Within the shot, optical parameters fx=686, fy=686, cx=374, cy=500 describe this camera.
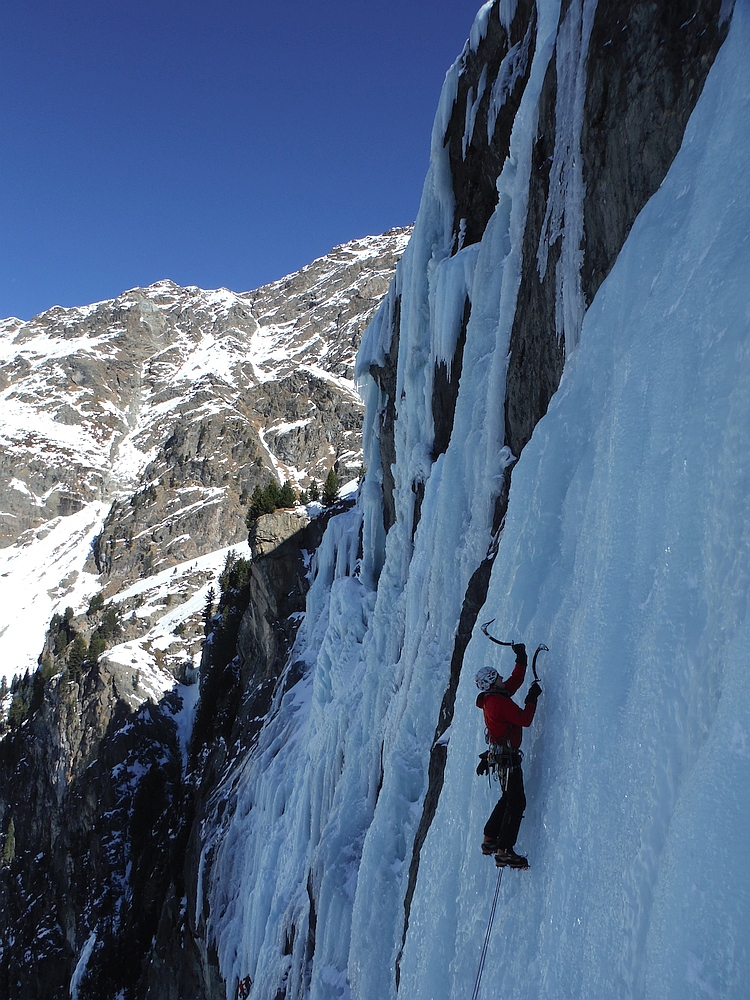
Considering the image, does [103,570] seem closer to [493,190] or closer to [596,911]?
[493,190]

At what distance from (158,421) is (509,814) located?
4314 inches

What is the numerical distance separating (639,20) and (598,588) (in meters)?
4.14

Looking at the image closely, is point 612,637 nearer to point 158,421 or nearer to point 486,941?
point 486,941

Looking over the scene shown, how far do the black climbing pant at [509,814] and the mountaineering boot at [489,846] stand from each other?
0.02 m

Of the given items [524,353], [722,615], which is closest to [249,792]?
[524,353]

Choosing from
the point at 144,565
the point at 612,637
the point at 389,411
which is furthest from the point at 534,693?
the point at 144,565

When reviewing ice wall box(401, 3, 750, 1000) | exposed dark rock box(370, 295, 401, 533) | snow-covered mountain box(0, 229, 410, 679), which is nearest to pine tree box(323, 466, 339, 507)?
exposed dark rock box(370, 295, 401, 533)

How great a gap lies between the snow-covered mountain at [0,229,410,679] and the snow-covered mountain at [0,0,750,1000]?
57.4m

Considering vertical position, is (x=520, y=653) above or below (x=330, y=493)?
below

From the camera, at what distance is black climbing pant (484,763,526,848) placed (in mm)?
3637

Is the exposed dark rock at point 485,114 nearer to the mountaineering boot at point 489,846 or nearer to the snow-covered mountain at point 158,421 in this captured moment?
the mountaineering boot at point 489,846

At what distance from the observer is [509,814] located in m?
3.66

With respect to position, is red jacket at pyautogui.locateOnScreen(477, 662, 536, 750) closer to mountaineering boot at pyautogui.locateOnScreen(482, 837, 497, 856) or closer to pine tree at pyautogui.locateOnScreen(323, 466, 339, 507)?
mountaineering boot at pyautogui.locateOnScreen(482, 837, 497, 856)

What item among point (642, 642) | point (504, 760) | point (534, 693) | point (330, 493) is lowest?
point (504, 760)
